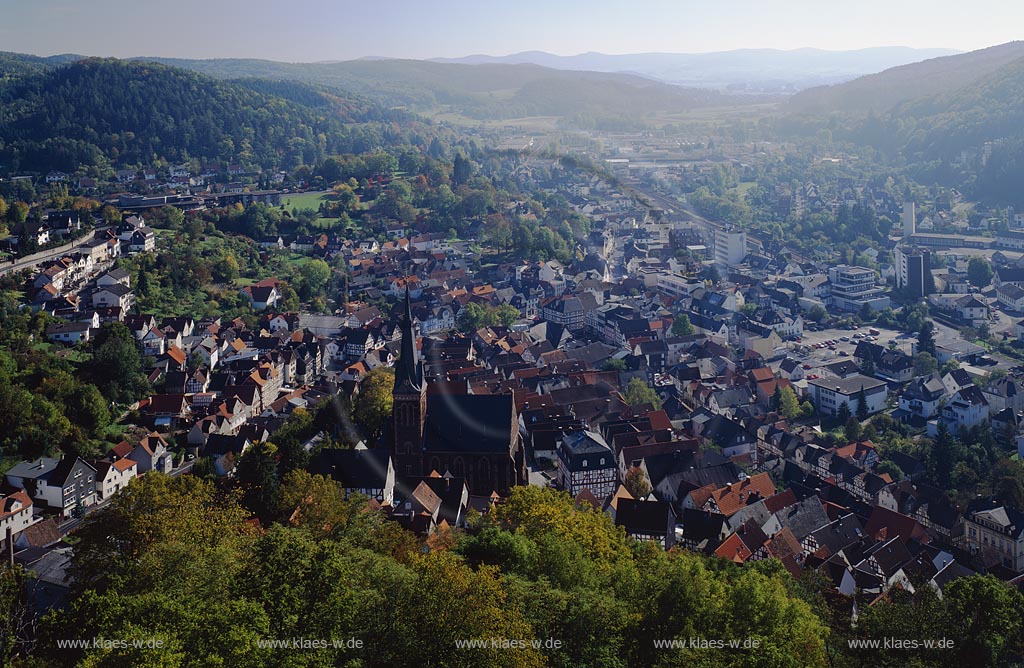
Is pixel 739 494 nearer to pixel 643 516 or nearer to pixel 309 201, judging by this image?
pixel 643 516

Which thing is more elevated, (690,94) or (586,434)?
(690,94)

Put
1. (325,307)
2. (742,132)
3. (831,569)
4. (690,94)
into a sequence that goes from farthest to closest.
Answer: (690,94)
(742,132)
(325,307)
(831,569)

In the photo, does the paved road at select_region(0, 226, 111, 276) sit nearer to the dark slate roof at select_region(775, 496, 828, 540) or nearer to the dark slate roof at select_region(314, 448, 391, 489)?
the dark slate roof at select_region(314, 448, 391, 489)

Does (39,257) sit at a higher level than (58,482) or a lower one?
higher

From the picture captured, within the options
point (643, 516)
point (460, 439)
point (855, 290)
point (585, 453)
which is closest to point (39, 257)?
point (460, 439)

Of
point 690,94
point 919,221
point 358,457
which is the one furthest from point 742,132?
point 358,457

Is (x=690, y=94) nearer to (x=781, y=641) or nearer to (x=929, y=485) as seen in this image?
(x=929, y=485)
